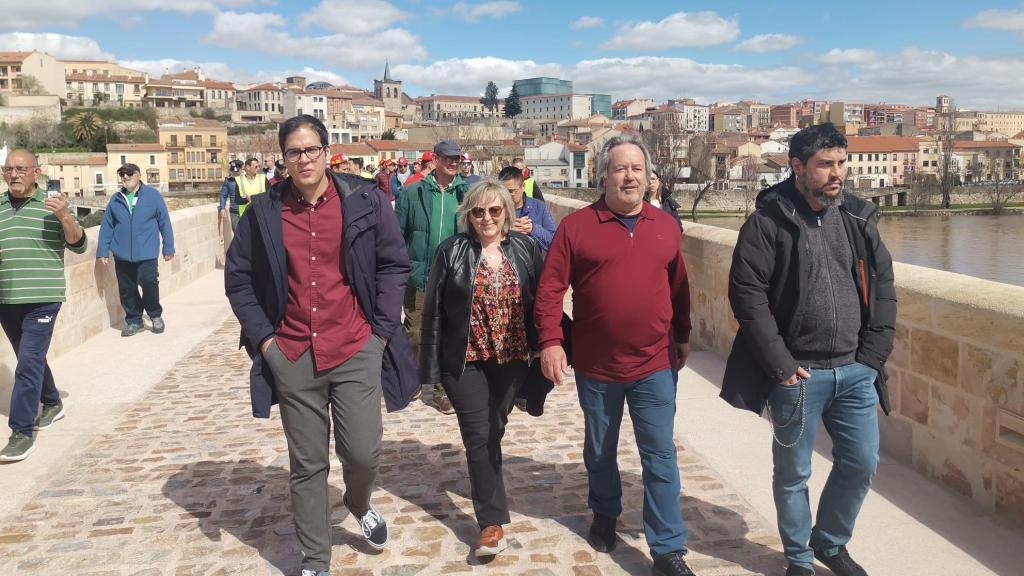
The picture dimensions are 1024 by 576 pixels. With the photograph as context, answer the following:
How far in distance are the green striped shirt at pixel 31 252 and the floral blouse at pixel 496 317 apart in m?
2.90

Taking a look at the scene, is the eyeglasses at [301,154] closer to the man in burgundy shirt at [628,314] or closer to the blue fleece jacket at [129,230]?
the man in burgundy shirt at [628,314]

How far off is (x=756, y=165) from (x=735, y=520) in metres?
91.2

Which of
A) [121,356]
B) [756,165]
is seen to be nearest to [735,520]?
[121,356]

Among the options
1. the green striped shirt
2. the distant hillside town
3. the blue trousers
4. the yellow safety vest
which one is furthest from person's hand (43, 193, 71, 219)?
the distant hillside town

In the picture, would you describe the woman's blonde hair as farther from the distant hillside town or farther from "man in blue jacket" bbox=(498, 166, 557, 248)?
the distant hillside town

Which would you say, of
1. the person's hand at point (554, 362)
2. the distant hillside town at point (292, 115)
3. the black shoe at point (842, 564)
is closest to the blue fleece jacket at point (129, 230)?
the person's hand at point (554, 362)

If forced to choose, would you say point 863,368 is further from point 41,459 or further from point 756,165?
point 756,165

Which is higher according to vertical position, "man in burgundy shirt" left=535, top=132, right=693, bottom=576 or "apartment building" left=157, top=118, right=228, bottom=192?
"apartment building" left=157, top=118, right=228, bottom=192

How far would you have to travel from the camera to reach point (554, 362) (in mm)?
3240

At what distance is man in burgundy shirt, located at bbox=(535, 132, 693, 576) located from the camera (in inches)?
123

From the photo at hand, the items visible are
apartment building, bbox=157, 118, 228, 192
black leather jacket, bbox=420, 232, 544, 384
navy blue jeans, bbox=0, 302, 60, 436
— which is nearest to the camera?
black leather jacket, bbox=420, 232, 544, 384

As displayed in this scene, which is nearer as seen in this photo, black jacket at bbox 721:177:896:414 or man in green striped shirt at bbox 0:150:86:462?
black jacket at bbox 721:177:896:414

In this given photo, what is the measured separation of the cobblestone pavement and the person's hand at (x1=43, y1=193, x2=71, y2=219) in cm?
137

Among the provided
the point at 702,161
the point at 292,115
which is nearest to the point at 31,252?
the point at 702,161
